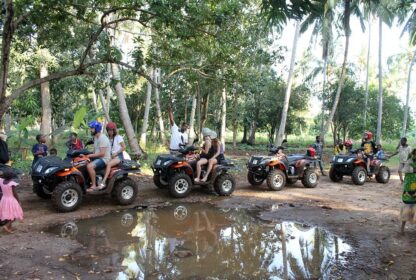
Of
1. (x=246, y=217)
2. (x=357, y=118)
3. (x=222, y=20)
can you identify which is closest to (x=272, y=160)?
(x=246, y=217)

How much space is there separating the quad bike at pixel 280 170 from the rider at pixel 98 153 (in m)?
4.27

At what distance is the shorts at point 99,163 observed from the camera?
8039 mm

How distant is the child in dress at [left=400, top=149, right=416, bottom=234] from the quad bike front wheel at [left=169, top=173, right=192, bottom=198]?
4679 millimetres

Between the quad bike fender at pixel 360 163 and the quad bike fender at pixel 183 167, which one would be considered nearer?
the quad bike fender at pixel 183 167

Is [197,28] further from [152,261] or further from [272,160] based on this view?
[152,261]

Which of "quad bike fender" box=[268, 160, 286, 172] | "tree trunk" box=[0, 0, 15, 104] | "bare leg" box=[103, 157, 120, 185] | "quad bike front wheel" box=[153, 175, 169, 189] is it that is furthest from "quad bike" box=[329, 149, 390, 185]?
"tree trunk" box=[0, 0, 15, 104]

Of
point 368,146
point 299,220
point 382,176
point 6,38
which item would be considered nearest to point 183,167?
point 299,220

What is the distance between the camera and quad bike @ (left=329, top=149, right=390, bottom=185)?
12336 mm

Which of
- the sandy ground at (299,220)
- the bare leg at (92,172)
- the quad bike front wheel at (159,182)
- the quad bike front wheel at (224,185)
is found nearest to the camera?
the sandy ground at (299,220)

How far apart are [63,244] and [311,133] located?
6193 cm

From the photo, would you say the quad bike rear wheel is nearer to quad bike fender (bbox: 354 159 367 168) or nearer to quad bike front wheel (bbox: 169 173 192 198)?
quad bike front wheel (bbox: 169 173 192 198)

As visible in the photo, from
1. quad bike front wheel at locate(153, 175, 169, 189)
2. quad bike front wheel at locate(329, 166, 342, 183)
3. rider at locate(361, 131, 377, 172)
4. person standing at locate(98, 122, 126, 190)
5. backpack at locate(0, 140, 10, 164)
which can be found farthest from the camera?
quad bike front wheel at locate(329, 166, 342, 183)

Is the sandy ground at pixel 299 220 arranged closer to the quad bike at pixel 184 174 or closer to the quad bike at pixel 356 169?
the quad bike at pixel 184 174

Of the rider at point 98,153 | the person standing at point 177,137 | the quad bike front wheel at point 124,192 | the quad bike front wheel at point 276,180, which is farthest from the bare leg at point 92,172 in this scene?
the quad bike front wheel at point 276,180
